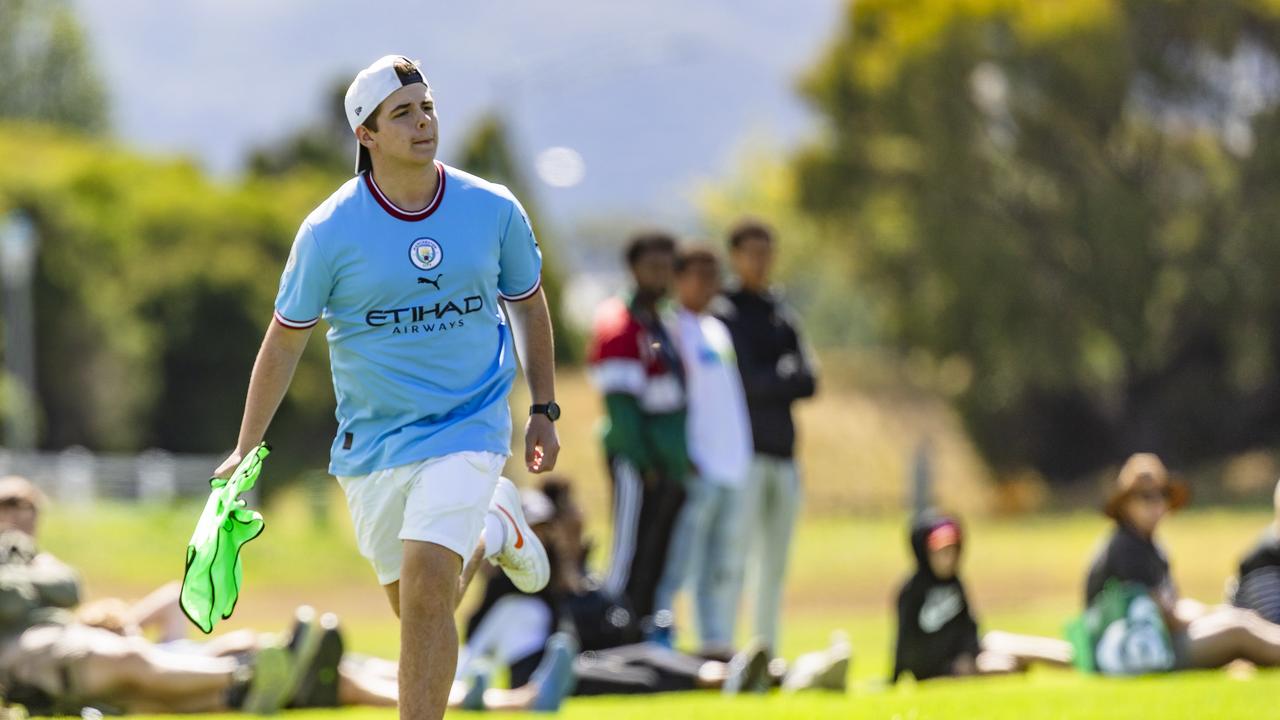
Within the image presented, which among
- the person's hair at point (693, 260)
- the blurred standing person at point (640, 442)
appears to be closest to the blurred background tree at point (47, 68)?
the person's hair at point (693, 260)

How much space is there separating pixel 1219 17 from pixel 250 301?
2177cm

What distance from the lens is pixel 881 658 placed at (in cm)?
1494

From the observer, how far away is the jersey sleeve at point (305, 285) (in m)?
6.74

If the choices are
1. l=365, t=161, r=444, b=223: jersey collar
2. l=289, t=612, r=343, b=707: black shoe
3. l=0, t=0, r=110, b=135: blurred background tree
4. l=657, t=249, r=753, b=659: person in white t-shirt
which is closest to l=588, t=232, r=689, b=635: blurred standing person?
l=657, t=249, r=753, b=659: person in white t-shirt

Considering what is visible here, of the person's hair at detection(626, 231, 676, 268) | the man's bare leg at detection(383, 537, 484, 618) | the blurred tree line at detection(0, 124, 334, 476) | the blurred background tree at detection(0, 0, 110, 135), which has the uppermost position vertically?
the blurred background tree at detection(0, 0, 110, 135)

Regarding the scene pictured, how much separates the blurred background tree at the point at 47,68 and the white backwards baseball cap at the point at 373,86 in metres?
79.9

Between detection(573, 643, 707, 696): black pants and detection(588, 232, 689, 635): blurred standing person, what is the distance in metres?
1.27

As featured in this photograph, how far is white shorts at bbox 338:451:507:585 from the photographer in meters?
6.72

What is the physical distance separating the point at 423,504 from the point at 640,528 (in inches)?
212

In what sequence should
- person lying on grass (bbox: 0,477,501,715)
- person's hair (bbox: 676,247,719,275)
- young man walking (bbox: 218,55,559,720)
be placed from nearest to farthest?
young man walking (bbox: 218,55,559,720) < person lying on grass (bbox: 0,477,501,715) < person's hair (bbox: 676,247,719,275)

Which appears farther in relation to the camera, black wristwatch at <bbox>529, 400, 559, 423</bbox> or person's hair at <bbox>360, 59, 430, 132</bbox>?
black wristwatch at <bbox>529, 400, 559, 423</bbox>

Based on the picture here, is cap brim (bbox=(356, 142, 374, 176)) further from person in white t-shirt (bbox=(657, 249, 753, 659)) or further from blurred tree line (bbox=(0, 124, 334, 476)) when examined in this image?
blurred tree line (bbox=(0, 124, 334, 476))

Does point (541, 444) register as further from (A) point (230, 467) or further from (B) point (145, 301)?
(B) point (145, 301)

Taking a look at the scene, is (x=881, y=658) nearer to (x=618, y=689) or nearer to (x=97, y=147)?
(x=618, y=689)
